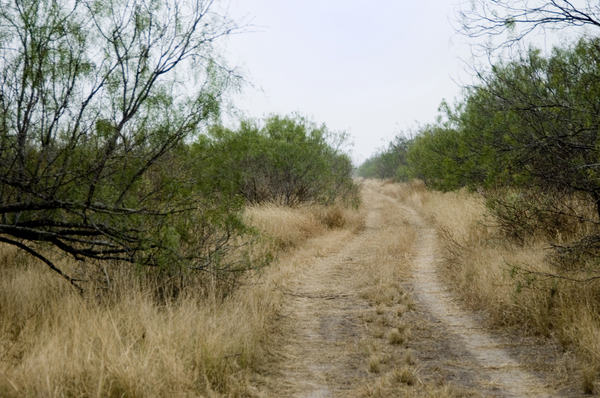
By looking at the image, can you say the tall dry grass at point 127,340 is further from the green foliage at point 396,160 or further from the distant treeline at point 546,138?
the green foliage at point 396,160

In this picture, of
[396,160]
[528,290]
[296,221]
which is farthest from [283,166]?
[396,160]

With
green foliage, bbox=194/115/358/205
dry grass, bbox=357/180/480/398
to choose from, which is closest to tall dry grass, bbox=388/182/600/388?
dry grass, bbox=357/180/480/398

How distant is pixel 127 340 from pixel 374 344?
8.62 ft

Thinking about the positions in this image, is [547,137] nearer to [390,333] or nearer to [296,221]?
[390,333]

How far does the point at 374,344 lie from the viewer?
17.8 ft

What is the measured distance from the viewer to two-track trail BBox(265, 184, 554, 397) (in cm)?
434

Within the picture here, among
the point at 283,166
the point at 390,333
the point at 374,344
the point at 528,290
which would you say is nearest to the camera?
the point at 374,344

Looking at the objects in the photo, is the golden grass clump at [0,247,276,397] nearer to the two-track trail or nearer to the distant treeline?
the two-track trail

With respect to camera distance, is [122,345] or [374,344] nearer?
[122,345]

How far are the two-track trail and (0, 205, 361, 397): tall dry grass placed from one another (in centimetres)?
40

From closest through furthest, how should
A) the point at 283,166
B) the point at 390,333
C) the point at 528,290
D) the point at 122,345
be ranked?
1. the point at 122,345
2. the point at 390,333
3. the point at 528,290
4. the point at 283,166

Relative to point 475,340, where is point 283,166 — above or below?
above

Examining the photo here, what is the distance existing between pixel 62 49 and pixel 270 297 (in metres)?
4.11

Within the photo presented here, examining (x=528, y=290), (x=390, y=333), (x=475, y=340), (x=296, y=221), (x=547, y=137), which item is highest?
(x=547, y=137)
